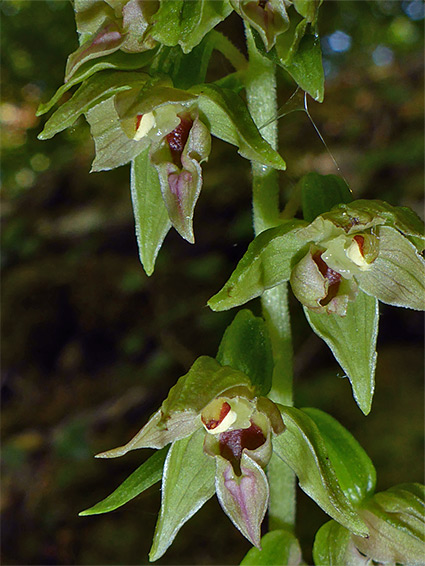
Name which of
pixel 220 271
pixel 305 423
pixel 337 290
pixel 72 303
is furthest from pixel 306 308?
pixel 72 303

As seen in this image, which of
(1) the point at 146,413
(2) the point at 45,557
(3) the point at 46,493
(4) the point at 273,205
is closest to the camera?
(4) the point at 273,205

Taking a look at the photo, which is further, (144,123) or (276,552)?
(276,552)

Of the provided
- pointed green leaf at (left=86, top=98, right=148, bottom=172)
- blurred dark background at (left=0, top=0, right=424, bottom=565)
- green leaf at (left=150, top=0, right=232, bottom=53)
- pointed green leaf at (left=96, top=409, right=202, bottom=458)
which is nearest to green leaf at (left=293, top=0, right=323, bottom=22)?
green leaf at (left=150, top=0, right=232, bottom=53)

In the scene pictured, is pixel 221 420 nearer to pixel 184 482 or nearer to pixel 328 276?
pixel 184 482

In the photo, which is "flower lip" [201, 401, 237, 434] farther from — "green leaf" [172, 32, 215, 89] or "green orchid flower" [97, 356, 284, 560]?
"green leaf" [172, 32, 215, 89]

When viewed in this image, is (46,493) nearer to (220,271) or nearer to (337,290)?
(220,271)

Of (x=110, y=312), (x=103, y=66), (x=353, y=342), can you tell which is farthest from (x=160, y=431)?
(x=110, y=312)

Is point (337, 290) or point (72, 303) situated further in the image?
point (72, 303)
